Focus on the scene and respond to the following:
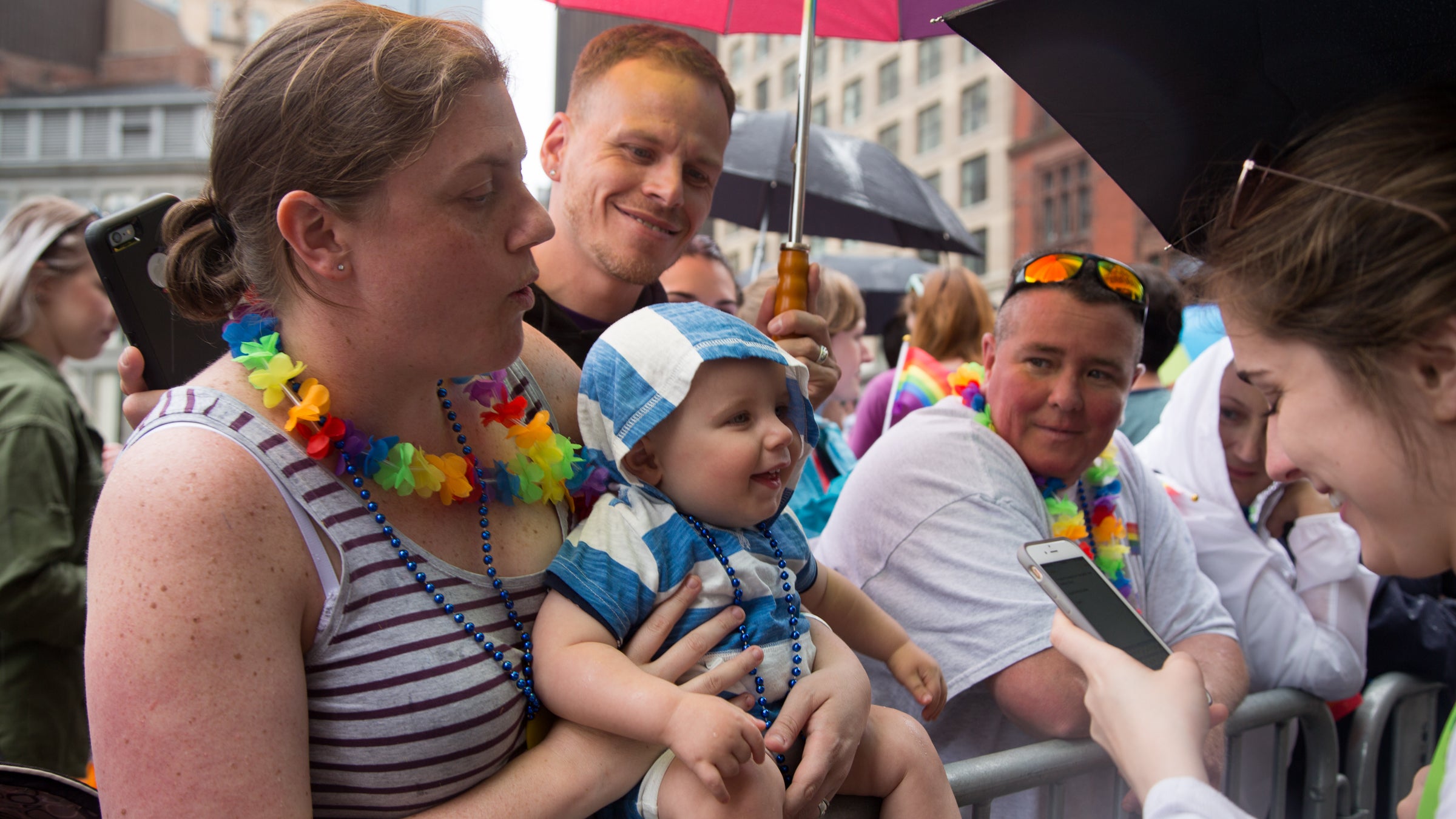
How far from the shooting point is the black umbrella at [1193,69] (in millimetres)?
1582

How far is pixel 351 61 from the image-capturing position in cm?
154

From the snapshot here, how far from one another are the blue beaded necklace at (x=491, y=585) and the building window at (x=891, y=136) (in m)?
46.2

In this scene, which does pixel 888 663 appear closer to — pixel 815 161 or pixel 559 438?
pixel 559 438

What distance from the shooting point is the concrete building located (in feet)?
130

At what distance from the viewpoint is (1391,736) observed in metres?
3.34

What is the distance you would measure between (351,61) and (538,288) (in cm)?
137

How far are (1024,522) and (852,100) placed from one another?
51.2 m

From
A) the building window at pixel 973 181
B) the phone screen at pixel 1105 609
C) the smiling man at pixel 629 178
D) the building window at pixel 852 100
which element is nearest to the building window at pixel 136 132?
the building window at pixel 852 100

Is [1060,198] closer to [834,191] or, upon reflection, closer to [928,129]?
[928,129]

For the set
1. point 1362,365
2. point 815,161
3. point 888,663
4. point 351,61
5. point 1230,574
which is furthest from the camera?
point 815,161

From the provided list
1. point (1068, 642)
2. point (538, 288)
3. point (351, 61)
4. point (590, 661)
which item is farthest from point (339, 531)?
point (538, 288)

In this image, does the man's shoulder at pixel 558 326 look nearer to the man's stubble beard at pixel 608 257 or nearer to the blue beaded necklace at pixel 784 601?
the man's stubble beard at pixel 608 257

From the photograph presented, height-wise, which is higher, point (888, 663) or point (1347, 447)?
point (1347, 447)

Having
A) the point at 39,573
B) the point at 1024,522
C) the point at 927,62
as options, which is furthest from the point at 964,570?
the point at 927,62
